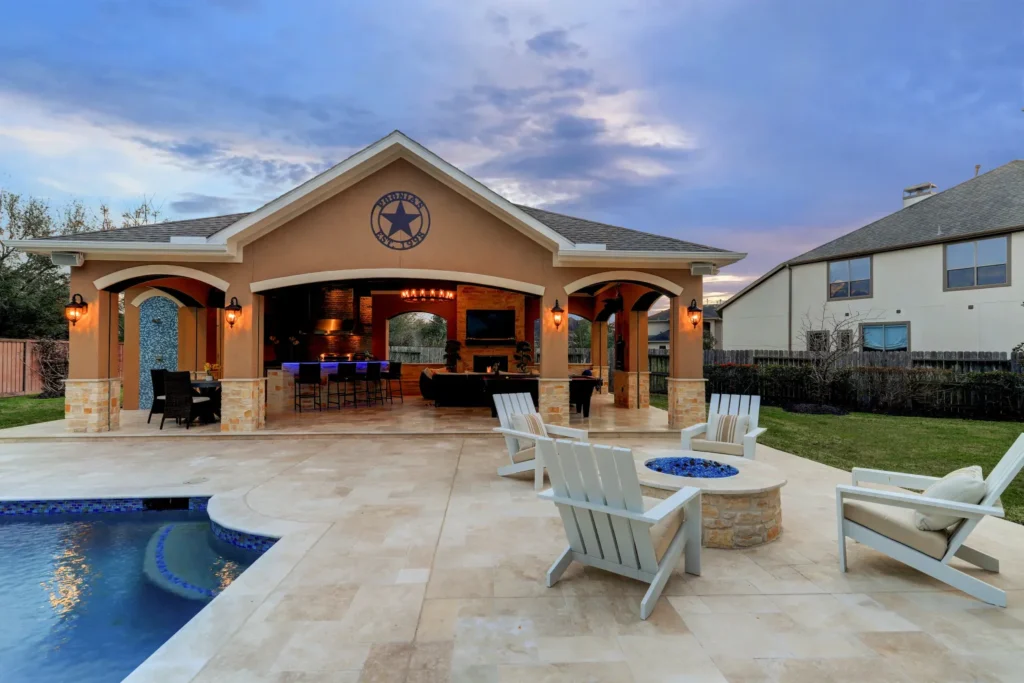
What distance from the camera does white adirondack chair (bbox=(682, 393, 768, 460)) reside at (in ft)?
19.9

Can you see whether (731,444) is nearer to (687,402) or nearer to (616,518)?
(687,402)

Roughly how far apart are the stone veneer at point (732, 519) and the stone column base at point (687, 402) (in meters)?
5.89

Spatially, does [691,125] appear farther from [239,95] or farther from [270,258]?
[239,95]

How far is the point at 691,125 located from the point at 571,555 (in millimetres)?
15240

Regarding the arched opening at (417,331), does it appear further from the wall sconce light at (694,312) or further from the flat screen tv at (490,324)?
the wall sconce light at (694,312)

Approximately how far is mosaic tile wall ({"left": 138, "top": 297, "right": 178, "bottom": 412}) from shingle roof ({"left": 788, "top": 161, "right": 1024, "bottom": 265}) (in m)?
20.7

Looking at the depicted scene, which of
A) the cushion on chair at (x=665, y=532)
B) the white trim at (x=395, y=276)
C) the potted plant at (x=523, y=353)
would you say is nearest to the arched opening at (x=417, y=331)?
the potted plant at (x=523, y=353)

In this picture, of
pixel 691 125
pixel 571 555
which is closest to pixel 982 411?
pixel 691 125

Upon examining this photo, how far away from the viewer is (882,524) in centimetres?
348

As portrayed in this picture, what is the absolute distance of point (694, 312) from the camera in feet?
32.4

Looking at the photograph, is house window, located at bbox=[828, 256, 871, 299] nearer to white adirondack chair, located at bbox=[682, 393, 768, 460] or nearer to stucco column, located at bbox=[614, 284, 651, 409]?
stucco column, located at bbox=[614, 284, 651, 409]

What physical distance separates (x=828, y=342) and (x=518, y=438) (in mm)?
14708

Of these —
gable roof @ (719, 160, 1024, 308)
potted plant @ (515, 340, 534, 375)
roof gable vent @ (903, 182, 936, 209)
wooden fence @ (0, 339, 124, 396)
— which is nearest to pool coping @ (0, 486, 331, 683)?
potted plant @ (515, 340, 534, 375)

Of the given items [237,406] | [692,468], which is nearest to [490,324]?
[237,406]
